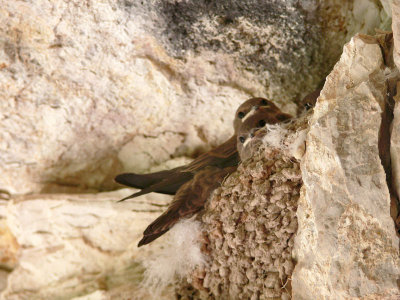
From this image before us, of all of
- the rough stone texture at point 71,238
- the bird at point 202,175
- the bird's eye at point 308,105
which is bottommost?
the rough stone texture at point 71,238

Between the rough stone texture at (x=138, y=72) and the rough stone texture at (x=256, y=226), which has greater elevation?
the rough stone texture at (x=138, y=72)

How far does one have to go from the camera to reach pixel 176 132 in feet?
10.3

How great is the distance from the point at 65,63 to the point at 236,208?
51.9 inches

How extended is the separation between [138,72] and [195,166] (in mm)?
684

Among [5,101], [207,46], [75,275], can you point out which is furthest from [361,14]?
[75,275]

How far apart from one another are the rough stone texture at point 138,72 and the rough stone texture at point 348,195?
0.80 meters

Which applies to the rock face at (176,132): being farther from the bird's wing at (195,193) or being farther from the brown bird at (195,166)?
the brown bird at (195,166)

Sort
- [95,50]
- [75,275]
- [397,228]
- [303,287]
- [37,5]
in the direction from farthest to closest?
[75,275] → [95,50] → [37,5] → [303,287] → [397,228]

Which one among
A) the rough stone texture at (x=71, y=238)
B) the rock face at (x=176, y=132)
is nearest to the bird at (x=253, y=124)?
the rock face at (x=176, y=132)

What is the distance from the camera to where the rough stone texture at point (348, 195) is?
1.64 metres

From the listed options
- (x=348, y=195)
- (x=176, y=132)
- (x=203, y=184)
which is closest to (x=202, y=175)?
(x=203, y=184)

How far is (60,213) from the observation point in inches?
119

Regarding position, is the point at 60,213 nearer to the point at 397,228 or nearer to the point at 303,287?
the point at 303,287

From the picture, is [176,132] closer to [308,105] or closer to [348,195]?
[308,105]
